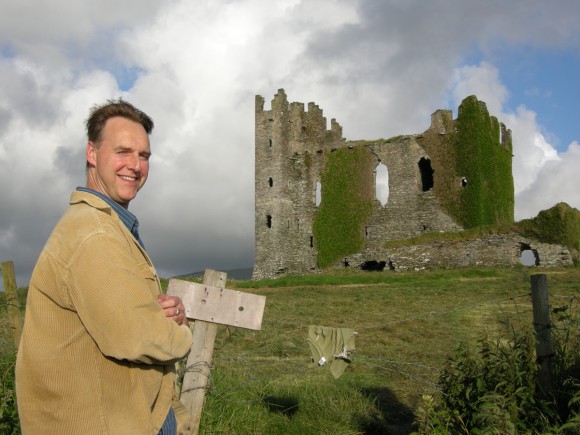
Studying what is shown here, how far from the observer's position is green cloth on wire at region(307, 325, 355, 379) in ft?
18.1

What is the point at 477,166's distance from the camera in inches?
1275

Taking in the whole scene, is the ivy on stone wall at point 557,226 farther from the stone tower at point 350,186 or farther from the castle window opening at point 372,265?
the castle window opening at point 372,265

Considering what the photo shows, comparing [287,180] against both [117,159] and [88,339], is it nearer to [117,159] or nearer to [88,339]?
[117,159]

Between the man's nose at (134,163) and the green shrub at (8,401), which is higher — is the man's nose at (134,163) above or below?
above

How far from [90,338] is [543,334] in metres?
3.78

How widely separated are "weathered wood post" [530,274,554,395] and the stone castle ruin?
24.8 m

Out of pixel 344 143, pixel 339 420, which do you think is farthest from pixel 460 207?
pixel 339 420

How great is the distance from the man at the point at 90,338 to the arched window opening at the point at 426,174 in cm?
3332

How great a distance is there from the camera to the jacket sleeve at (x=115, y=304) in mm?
2244

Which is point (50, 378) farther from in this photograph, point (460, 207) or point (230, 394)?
point (460, 207)

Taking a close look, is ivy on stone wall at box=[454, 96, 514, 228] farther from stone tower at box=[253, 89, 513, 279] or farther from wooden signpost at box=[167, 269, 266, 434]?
wooden signpost at box=[167, 269, 266, 434]

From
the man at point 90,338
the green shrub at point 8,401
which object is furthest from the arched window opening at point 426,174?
the man at point 90,338

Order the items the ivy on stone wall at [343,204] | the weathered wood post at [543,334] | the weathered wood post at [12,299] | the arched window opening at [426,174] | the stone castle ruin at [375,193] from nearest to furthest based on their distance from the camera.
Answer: the weathered wood post at [543,334] < the weathered wood post at [12,299] < the stone castle ruin at [375,193] < the arched window opening at [426,174] < the ivy on stone wall at [343,204]

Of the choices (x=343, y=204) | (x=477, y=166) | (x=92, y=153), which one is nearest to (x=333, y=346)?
(x=92, y=153)
